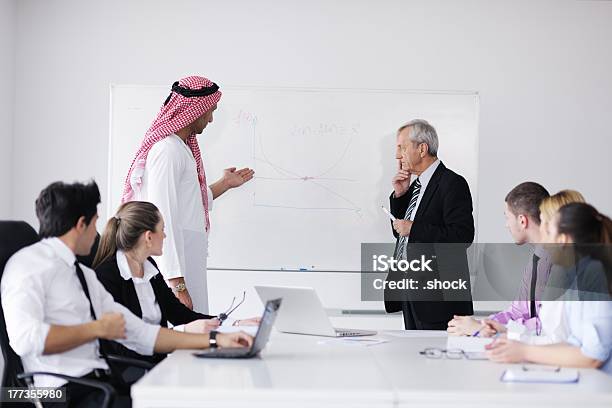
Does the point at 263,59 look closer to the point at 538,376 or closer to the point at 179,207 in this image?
the point at 179,207

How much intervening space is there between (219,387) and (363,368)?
A: 525mm

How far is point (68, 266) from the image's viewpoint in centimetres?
246

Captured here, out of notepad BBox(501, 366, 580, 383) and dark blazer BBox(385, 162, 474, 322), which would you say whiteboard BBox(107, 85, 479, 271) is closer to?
dark blazer BBox(385, 162, 474, 322)

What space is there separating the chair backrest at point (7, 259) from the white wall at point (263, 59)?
2544 mm

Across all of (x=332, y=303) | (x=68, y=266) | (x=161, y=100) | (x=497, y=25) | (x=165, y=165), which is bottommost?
(x=332, y=303)

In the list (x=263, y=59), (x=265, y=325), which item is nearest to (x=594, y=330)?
(x=265, y=325)

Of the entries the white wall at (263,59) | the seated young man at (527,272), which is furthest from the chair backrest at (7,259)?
the white wall at (263,59)

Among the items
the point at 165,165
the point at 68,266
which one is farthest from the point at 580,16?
the point at 68,266

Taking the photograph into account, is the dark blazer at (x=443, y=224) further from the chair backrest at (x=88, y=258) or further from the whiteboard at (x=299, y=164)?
the chair backrest at (x=88, y=258)

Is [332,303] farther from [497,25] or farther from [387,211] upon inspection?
[497,25]

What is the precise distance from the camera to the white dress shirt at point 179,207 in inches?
142

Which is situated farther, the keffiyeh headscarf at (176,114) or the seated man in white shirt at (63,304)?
the keffiyeh headscarf at (176,114)

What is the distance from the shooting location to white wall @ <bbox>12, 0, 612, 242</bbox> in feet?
17.0

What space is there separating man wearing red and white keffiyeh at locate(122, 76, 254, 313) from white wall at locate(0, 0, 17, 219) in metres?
1.68
